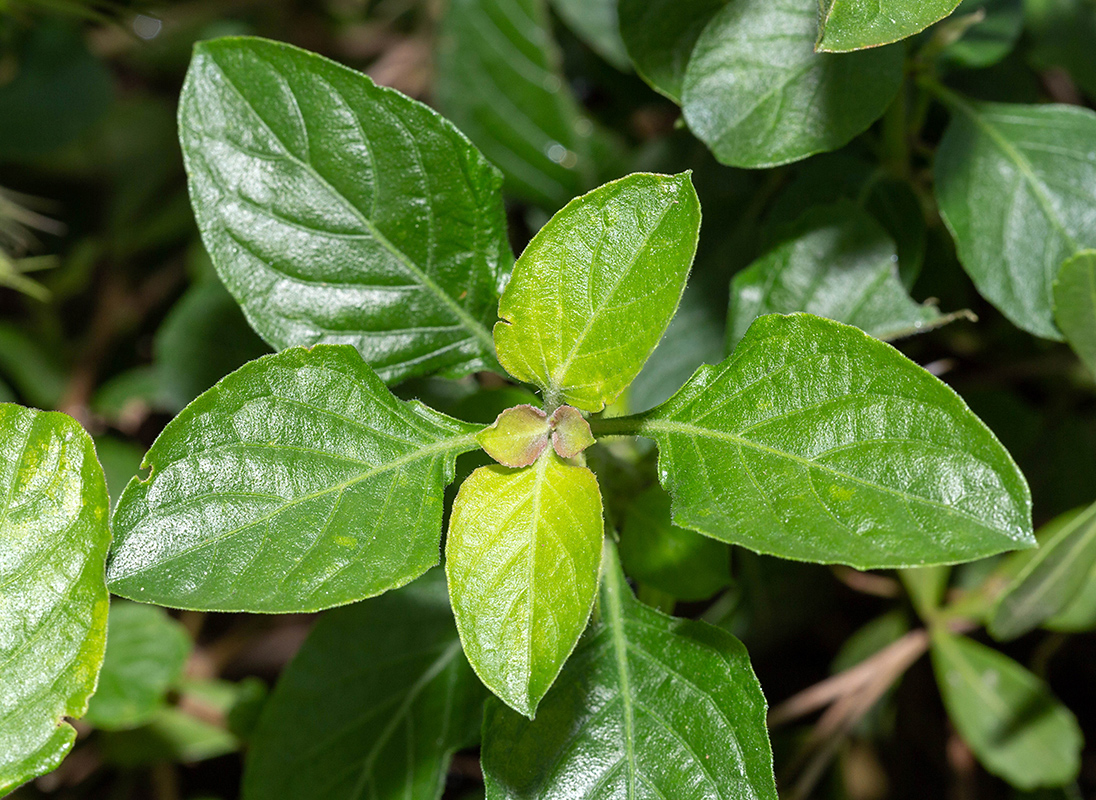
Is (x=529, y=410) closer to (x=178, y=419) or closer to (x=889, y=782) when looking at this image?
(x=178, y=419)

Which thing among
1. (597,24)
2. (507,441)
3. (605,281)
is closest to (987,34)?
(597,24)

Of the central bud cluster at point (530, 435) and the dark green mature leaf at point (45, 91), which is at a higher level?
the dark green mature leaf at point (45, 91)

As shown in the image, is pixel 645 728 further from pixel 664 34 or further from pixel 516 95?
pixel 516 95

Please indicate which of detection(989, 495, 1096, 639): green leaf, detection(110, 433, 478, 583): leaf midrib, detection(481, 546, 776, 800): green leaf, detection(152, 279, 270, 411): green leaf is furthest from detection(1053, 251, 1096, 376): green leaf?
detection(152, 279, 270, 411): green leaf

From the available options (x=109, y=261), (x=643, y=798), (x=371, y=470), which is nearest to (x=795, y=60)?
(x=371, y=470)

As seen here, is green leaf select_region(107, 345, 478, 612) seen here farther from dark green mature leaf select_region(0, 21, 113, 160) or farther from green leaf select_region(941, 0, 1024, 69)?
dark green mature leaf select_region(0, 21, 113, 160)

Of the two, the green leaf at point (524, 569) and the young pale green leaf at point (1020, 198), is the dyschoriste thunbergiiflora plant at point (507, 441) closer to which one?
the green leaf at point (524, 569)

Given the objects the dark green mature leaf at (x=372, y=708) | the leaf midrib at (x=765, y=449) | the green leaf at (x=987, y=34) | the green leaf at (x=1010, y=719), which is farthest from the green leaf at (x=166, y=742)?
the green leaf at (x=987, y=34)
